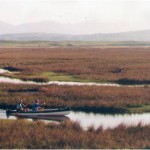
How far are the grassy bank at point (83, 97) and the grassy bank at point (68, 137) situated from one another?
7.70 metres

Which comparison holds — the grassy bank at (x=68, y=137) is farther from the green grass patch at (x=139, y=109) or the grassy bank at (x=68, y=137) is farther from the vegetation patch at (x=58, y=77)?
the vegetation patch at (x=58, y=77)

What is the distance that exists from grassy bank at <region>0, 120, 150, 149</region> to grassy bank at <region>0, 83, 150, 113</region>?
303 inches

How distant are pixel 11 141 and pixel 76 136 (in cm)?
415

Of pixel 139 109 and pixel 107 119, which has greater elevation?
pixel 139 109

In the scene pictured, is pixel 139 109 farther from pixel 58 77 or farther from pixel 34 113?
pixel 58 77

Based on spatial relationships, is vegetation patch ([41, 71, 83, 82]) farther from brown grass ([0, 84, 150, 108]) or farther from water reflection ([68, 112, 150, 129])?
water reflection ([68, 112, 150, 129])

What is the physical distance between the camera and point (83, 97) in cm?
3944

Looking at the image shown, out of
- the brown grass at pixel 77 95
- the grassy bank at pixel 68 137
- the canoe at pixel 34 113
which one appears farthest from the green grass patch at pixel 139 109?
the grassy bank at pixel 68 137

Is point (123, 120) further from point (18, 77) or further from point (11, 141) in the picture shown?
point (18, 77)

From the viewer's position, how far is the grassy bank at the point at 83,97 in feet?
118

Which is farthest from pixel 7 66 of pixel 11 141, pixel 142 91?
pixel 11 141

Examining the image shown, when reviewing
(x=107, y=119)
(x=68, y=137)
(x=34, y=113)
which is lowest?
(x=107, y=119)

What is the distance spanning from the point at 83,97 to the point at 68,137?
1409cm

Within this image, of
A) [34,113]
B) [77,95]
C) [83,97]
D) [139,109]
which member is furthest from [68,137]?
[77,95]
